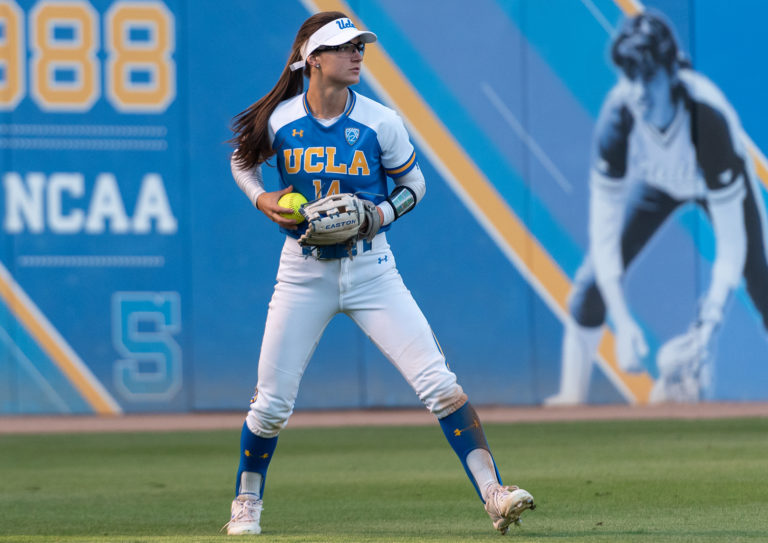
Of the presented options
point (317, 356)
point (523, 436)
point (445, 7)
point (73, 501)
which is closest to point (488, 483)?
point (73, 501)

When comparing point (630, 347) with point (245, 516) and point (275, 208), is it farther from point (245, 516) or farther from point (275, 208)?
point (275, 208)

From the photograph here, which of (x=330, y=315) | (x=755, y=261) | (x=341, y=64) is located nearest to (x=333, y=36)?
(x=341, y=64)

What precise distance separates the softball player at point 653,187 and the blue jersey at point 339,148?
8.28 meters

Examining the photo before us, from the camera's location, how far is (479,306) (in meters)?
13.4

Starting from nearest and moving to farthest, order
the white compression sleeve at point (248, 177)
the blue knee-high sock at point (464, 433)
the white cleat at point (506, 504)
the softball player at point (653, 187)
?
the white cleat at point (506, 504) → the blue knee-high sock at point (464, 433) → the white compression sleeve at point (248, 177) → the softball player at point (653, 187)

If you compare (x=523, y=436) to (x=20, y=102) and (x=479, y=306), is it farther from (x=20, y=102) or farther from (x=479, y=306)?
(x=20, y=102)

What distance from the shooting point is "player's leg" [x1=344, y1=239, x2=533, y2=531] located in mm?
5148

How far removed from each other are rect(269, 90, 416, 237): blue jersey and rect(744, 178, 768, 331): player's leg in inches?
353

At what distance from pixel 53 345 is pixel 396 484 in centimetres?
655

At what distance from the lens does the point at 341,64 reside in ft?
17.3

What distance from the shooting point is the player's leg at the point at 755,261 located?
44.3ft

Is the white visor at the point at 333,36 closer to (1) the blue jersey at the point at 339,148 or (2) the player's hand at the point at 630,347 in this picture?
(1) the blue jersey at the point at 339,148

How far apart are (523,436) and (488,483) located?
554cm

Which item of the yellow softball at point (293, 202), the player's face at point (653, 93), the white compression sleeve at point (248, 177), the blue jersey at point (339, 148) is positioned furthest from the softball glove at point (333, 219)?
the player's face at point (653, 93)
